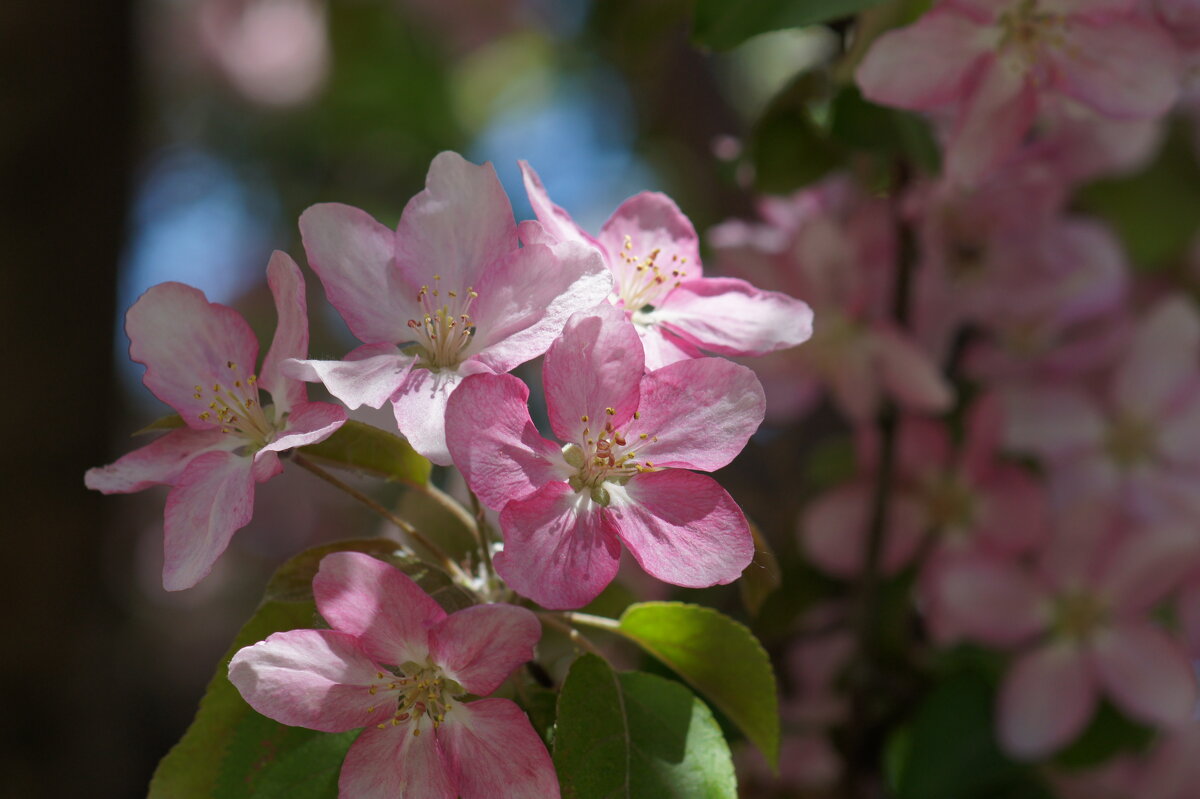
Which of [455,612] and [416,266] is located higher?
[416,266]

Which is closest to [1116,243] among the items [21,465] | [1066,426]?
[1066,426]

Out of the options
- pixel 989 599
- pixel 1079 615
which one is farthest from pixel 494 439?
pixel 1079 615

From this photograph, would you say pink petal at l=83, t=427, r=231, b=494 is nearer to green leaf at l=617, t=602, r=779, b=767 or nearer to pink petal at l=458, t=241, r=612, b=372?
pink petal at l=458, t=241, r=612, b=372

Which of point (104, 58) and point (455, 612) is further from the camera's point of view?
point (104, 58)

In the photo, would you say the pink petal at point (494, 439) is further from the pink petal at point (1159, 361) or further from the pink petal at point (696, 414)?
the pink petal at point (1159, 361)

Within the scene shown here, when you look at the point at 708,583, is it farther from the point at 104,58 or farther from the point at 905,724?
the point at 104,58

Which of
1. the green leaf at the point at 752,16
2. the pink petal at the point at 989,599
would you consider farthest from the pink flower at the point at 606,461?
the pink petal at the point at 989,599

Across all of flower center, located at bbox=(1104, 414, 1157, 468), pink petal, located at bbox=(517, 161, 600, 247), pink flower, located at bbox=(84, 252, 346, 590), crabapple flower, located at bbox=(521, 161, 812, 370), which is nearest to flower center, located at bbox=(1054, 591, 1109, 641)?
flower center, located at bbox=(1104, 414, 1157, 468)
